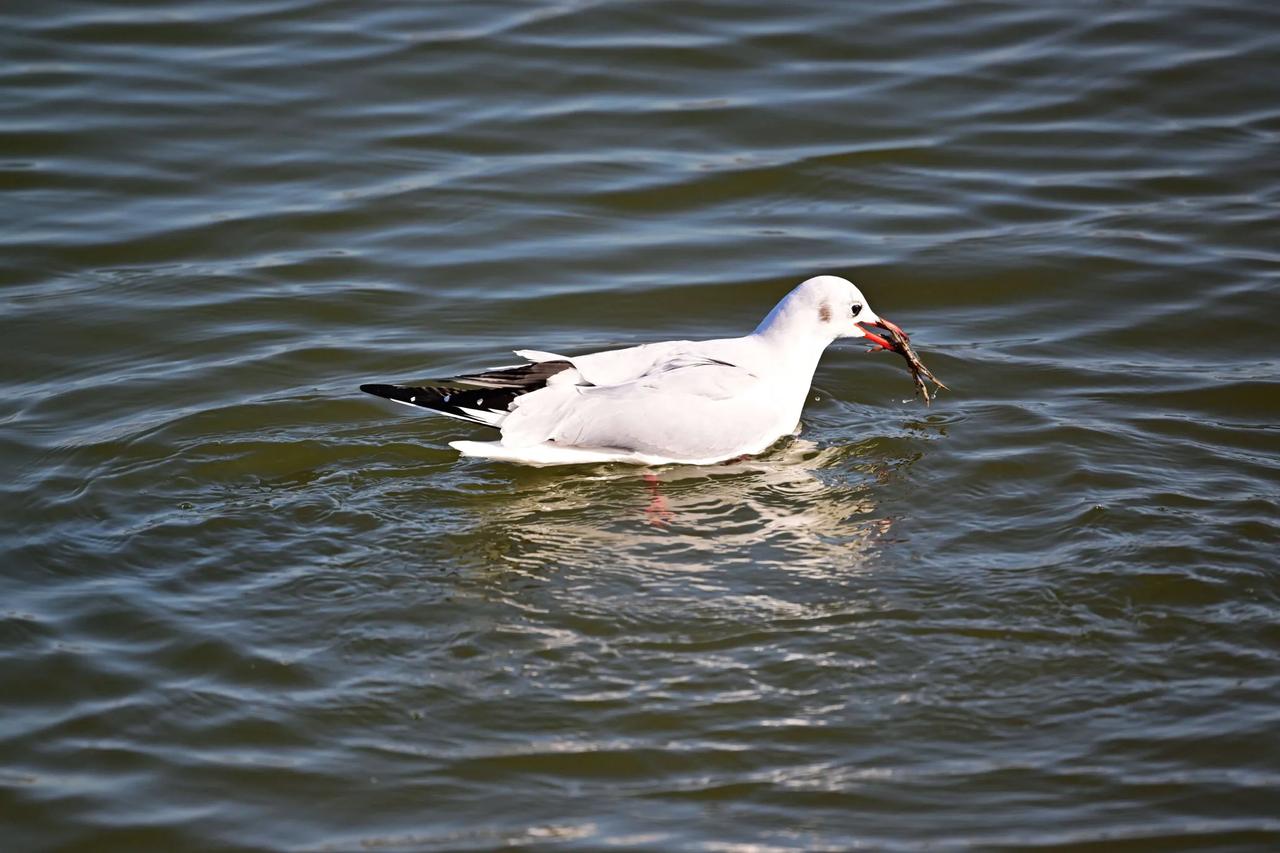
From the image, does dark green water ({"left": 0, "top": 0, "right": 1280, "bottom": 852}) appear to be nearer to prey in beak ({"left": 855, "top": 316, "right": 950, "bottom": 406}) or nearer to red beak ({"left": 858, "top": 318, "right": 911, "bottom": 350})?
prey in beak ({"left": 855, "top": 316, "right": 950, "bottom": 406})

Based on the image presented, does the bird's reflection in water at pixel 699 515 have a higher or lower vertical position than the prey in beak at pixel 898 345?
lower

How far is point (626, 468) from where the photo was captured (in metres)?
7.28

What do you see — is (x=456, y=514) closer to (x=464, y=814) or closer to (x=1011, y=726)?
(x=464, y=814)

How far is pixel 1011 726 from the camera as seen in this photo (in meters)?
5.12

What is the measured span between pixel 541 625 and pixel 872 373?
3.50 metres

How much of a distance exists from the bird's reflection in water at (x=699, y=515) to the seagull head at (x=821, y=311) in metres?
0.61

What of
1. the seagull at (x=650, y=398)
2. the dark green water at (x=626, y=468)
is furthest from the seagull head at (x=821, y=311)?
the dark green water at (x=626, y=468)

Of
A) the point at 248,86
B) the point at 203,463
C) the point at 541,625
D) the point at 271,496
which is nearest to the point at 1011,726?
the point at 541,625

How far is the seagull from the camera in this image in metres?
6.98

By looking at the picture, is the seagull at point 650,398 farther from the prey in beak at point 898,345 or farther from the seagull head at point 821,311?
the prey in beak at point 898,345

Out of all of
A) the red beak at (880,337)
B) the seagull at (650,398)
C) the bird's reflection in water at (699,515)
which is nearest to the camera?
the bird's reflection in water at (699,515)

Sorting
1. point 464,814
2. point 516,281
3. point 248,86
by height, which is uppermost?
point 248,86

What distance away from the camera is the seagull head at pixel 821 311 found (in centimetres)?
766

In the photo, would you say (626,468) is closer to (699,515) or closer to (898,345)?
(699,515)
